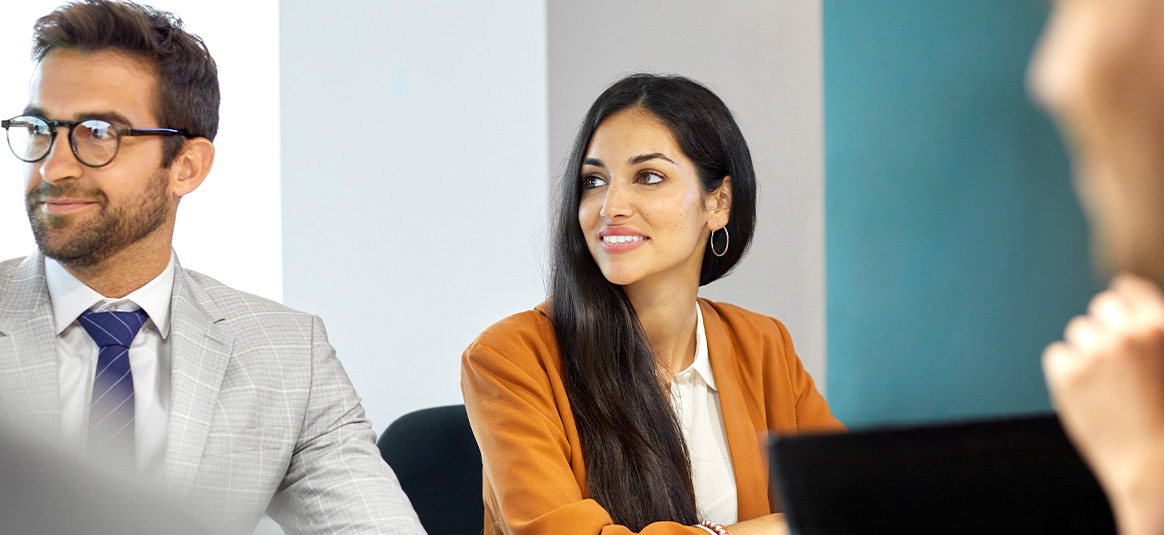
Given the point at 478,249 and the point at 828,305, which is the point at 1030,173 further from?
the point at 478,249

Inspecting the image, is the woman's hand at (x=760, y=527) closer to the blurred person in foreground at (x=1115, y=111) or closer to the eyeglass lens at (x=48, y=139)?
the eyeglass lens at (x=48, y=139)

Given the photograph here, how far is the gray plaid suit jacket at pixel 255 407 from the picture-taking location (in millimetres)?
1404

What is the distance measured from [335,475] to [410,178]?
5.43 ft

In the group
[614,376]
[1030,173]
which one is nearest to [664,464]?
[614,376]

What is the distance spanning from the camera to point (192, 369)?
4.77 ft

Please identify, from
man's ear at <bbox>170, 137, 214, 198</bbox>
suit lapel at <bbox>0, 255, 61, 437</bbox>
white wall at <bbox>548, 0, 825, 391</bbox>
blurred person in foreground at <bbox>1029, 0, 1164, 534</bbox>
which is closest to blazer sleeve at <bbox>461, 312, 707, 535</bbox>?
man's ear at <bbox>170, 137, 214, 198</bbox>

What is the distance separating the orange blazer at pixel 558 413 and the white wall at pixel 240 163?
114 cm

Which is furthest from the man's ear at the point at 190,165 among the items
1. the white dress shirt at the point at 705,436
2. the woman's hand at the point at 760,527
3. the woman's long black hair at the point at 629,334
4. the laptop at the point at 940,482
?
the laptop at the point at 940,482

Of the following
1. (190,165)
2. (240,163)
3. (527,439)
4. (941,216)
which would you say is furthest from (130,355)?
(941,216)

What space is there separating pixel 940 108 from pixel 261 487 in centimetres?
149

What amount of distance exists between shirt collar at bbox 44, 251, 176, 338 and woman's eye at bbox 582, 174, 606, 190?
0.82m

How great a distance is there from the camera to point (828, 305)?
241 cm

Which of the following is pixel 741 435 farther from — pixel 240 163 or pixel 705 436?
pixel 240 163

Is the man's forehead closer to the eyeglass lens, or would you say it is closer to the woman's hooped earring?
the eyeglass lens
